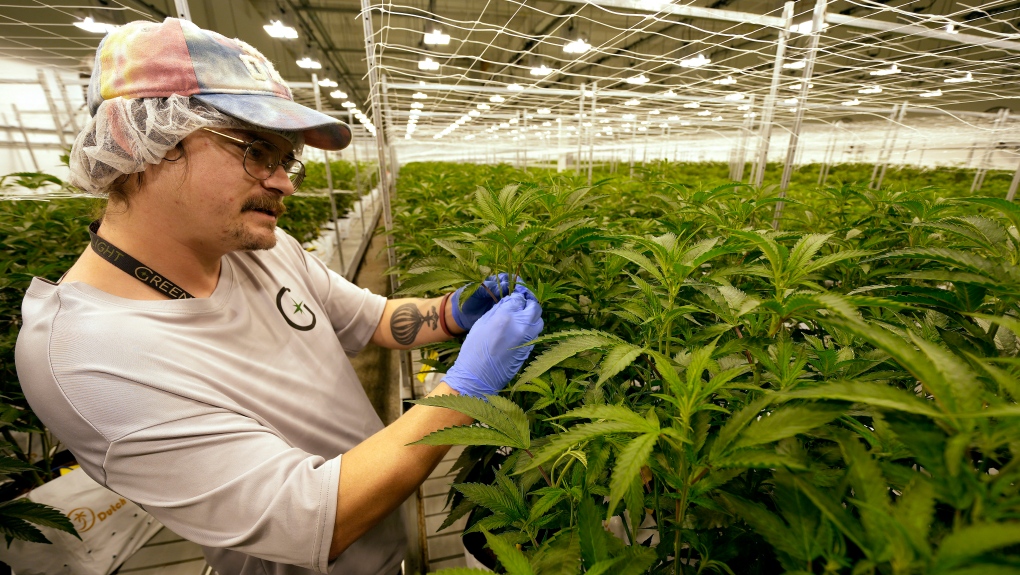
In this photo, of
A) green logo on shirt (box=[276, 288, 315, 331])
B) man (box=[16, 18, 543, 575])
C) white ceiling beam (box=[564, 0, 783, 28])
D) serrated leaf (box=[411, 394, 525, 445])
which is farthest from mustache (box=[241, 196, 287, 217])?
white ceiling beam (box=[564, 0, 783, 28])

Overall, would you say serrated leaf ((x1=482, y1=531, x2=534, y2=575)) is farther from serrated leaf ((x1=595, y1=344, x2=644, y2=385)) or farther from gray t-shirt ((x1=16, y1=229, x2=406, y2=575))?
gray t-shirt ((x1=16, y1=229, x2=406, y2=575))

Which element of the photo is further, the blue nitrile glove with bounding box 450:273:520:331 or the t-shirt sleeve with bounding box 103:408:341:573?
the blue nitrile glove with bounding box 450:273:520:331

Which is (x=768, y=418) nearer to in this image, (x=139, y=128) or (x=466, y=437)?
(x=466, y=437)

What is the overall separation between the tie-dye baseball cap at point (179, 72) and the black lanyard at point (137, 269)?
1.19 feet

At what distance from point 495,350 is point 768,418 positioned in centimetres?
76

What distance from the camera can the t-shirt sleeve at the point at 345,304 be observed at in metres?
1.66

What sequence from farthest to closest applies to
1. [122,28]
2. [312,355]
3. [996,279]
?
1. [312,355]
2. [122,28]
3. [996,279]

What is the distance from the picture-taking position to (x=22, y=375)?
2.90 ft

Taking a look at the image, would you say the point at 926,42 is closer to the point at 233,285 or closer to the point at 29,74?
the point at 233,285

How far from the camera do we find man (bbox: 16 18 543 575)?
2.76 feet

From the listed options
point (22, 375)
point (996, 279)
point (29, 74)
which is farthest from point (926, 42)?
point (29, 74)

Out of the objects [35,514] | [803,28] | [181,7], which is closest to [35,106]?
[181,7]

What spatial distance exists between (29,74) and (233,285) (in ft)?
22.0

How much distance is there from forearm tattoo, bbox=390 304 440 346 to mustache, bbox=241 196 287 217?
633 millimetres
